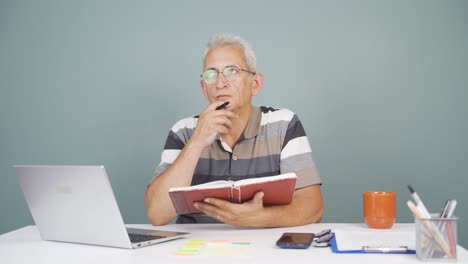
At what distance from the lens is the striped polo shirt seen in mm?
2006

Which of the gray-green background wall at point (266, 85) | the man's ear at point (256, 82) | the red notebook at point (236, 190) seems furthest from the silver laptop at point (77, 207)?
the gray-green background wall at point (266, 85)

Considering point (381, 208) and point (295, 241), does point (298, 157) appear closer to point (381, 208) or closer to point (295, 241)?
point (381, 208)

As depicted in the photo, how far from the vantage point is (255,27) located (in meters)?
2.83

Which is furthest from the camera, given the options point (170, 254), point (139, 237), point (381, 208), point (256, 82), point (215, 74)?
point (256, 82)

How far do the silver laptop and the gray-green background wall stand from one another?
149 centimetres

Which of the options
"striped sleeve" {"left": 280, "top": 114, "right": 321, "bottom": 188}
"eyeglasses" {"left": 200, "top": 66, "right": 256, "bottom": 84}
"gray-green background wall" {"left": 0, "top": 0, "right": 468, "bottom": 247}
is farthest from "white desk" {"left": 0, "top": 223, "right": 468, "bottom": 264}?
"gray-green background wall" {"left": 0, "top": 0, "right": 468, "bottom": 247}

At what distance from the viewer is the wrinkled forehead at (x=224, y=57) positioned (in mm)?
2037

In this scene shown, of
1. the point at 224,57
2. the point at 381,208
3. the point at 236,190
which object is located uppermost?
the point at 224,57

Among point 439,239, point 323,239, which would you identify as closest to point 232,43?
point 323,239

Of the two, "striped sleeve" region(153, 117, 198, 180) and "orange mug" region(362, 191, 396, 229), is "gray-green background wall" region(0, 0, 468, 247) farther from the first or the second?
"orange mug" region(362, 191, 396, 229)

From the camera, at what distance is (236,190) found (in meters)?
1.45

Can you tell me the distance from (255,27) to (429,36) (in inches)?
38.0

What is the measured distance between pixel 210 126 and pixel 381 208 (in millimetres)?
732

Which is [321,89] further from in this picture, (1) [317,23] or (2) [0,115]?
(2) [0,115]
